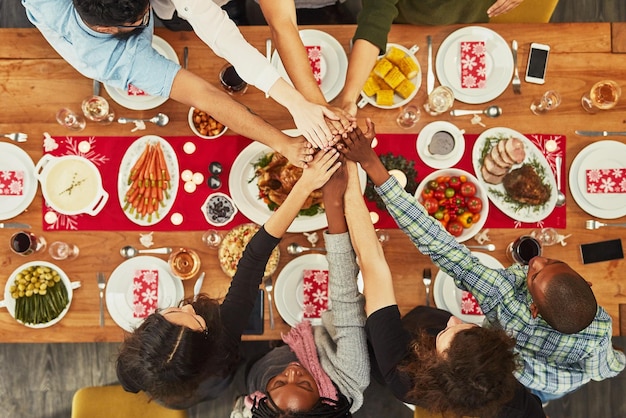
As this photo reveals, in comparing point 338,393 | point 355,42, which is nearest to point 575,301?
point 338,393

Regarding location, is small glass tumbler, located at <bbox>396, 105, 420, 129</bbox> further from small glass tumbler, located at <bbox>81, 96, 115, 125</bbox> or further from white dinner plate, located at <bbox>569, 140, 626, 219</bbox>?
small glass tumbler, located at <bbox>81, 96, 115, 125</bbox>

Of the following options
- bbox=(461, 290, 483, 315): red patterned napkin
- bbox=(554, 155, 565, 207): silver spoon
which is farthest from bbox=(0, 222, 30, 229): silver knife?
bbox=(554, 155, 565, 207): silver spoon

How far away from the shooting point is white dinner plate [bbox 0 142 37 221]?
88.0 inches

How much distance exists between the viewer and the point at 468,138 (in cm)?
224

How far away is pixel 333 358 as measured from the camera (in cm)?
200

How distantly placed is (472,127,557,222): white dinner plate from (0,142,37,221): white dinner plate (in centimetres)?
207

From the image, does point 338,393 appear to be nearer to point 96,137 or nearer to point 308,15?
point 96,137

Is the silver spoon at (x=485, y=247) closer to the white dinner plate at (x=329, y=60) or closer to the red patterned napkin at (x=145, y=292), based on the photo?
the white dinner plate at (x=329, y=60)

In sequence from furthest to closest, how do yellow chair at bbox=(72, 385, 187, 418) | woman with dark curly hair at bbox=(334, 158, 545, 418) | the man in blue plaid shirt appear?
1. yellow chair at bbox=(72, 385, 187, 418)
2. the man in blue plaid shirt
3. woman with dark curly hair at bbox=(334, 158, 545, 418)

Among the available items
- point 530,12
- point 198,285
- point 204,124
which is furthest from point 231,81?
point 530,12

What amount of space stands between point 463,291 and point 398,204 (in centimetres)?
58

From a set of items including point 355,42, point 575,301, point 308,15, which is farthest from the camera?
point 308,15

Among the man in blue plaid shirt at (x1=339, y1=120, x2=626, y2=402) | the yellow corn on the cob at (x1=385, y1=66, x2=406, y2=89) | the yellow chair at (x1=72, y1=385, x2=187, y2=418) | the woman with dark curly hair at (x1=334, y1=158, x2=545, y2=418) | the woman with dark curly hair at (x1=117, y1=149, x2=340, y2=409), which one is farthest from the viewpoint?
the yellow chair at (x1=72, y1=385, x2=187, y2=418)

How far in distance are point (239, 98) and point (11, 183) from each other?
1.14m
